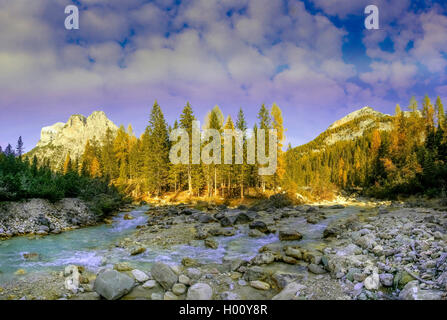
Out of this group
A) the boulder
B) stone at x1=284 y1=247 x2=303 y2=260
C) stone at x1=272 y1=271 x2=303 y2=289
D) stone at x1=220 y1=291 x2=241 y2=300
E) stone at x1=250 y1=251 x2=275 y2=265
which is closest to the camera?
the boulder

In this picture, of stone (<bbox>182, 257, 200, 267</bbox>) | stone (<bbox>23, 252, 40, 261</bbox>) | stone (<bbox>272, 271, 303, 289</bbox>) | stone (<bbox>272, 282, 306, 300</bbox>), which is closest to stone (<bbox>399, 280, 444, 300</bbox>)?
stone (<bbox>272, 282, 306, 300</bbox>)

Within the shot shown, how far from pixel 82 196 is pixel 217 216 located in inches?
447

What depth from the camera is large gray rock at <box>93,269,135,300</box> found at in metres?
5.39

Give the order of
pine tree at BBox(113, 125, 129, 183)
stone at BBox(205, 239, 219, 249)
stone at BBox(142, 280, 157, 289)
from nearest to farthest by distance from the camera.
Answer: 1. stone at BBox(142, 280, 157, 289)
2. stone at BBox(205, 239, 219, 249)
3. pine tree at BBox(113, 125, 129, 183)

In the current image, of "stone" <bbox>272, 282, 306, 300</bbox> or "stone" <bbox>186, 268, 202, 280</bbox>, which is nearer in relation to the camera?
"stone" <bbox>272, 282, 306, 300</bbox>

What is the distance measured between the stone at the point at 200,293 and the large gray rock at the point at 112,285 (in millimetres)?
1687

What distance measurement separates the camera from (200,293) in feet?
18.1

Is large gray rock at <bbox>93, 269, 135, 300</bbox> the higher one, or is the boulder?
the boulder

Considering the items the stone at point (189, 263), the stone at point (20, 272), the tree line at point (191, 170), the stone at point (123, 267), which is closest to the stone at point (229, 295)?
the stone at point (189, 263)

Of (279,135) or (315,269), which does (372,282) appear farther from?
(279,135)

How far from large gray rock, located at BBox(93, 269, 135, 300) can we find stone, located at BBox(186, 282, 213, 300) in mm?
1687

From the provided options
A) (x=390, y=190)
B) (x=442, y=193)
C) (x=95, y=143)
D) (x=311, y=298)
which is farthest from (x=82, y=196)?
(x=95, y=143)

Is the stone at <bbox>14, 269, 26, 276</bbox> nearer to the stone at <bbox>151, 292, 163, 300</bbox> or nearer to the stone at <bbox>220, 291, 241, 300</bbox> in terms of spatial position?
the stone at <bbox>151, 292, 163, 300</bbox>
